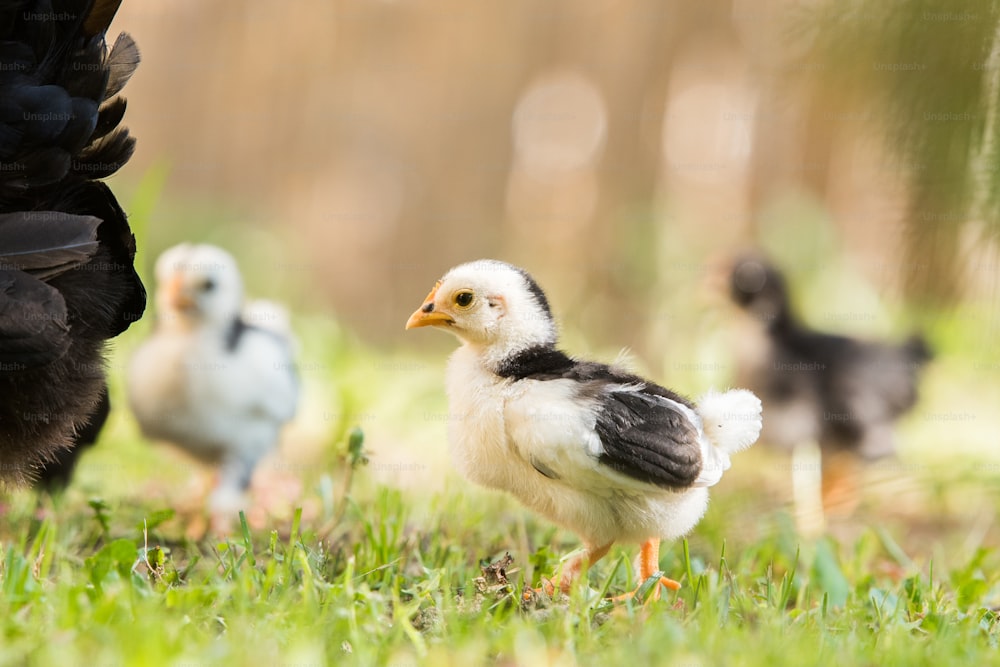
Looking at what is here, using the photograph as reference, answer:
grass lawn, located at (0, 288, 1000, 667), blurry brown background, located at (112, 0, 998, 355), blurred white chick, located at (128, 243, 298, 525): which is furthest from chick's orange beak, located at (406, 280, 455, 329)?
blurry brown background, located at (112, 0, 998, 355)

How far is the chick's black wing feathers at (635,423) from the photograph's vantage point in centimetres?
253

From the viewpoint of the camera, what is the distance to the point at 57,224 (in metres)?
2.58

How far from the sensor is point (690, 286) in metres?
7.73

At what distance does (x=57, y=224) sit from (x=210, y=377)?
1710 mm

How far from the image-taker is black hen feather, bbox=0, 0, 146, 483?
251 centimetres

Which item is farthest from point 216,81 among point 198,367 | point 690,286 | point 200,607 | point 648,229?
point 200,607

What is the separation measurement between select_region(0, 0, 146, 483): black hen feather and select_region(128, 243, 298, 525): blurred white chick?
1239 mm

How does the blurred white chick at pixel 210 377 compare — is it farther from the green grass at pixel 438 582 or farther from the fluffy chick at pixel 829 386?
the fluffy chick at pixel 829 386

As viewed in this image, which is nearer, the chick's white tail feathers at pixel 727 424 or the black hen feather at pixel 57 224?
the black hen feather at pixel 57 224

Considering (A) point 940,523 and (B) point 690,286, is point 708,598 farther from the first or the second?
(B) point 690,286

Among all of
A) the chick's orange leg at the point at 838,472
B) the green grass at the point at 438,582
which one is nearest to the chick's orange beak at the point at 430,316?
the green grass at the point at 438,582

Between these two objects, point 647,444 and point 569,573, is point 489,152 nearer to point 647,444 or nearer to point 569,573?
point 569,573

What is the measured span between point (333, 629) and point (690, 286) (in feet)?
19.6

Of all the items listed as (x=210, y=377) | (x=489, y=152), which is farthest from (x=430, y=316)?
(x=489, y=152)
